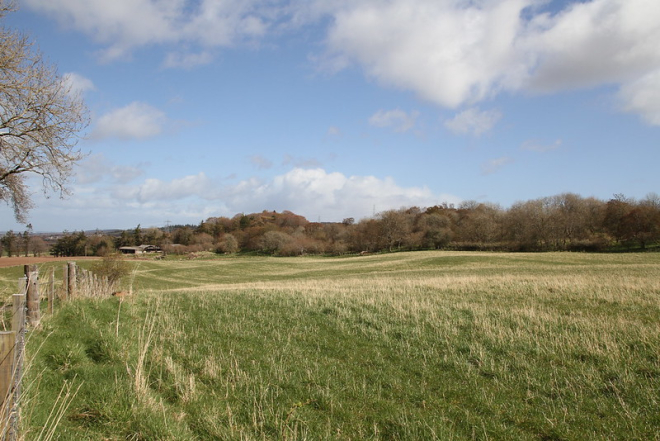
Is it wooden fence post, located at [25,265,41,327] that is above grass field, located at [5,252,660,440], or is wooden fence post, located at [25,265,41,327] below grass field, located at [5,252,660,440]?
above

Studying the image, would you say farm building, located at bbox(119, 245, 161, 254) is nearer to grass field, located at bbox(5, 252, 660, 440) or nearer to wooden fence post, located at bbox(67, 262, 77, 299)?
wooden fence post, located at bbox(67, 262, 77, 299)

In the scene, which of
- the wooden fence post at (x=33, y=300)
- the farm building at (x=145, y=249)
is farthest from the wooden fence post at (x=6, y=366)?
the farm building at (x=145, y=249)

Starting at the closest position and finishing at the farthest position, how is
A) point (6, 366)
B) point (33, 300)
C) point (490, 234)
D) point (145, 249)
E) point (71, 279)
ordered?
point (6, 366) → point (33, 300) → point (71, 279) → point (490, 234) → point (145, 249)

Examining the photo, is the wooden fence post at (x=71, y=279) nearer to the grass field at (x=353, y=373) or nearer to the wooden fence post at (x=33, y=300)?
the grass field at (x=353, y=373)

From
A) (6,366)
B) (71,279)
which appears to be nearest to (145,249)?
(71,279)

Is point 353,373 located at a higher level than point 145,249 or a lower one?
higher

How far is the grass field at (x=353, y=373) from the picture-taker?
4.85 metres

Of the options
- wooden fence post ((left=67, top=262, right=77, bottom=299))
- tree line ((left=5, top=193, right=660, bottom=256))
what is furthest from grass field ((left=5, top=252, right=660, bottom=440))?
tree line ((left=5, top=193, right=660, bottom=256))

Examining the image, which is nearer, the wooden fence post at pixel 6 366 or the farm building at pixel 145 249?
the wooden fence post at pixel 6 366

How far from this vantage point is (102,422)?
4.57 m

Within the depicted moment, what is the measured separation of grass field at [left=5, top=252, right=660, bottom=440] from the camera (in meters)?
4.85

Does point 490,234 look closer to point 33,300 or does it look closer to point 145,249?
point 33,300

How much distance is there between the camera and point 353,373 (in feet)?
22.4

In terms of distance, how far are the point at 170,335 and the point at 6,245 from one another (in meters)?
107
